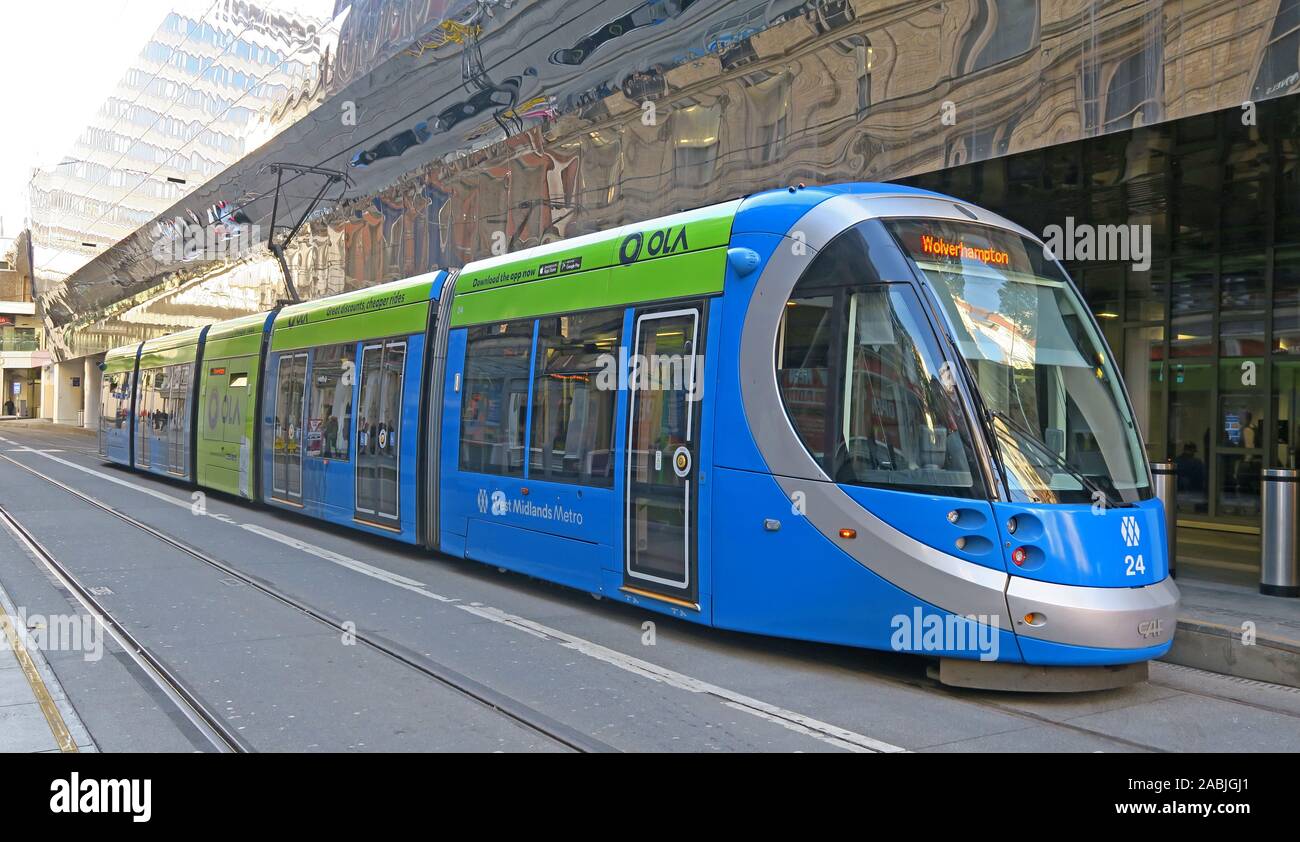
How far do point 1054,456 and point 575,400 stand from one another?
394 centimetres

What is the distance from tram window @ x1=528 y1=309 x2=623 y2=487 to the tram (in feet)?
0.08

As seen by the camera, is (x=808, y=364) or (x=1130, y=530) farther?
(x=808, y=364)

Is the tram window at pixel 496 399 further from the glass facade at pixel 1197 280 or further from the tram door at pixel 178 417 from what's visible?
the tram door at pixel 178 417

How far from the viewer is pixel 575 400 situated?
8.92 metres

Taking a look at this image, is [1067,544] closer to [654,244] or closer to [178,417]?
[654,244]

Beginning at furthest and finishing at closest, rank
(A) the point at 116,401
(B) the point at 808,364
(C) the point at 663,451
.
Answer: (A) the point at 116,401, (C) the point at 663,451, (B) the point at 808,364

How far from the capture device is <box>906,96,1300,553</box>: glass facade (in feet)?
37.4

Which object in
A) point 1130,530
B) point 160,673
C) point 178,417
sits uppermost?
point 178,417

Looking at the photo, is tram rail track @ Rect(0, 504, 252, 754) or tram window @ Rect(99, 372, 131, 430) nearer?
tram rail track @ Rect(0, 504, 252, 754)

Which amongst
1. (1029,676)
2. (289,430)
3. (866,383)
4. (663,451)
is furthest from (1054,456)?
(289,430)

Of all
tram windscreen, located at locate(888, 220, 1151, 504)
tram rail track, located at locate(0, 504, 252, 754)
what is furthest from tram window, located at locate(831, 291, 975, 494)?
tram rail track, located at locate(0, 504, 252, 754)

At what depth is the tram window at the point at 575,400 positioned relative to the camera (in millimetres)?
8555

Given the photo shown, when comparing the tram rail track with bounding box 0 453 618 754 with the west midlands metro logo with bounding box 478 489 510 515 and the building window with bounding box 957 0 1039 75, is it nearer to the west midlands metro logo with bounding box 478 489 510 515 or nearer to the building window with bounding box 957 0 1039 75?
the west midlands metro logo with bounding box 478 489 510 515
